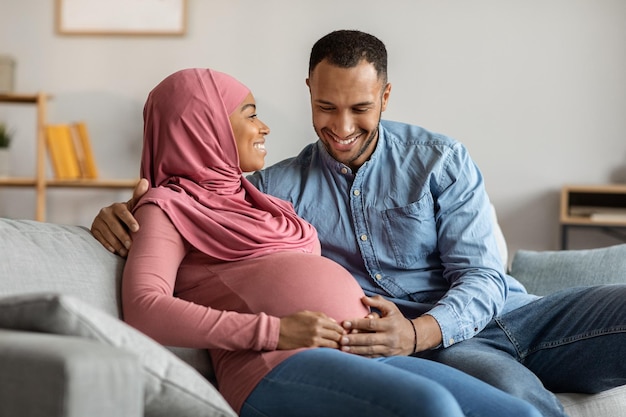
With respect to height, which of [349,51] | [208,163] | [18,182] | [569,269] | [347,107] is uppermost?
[349,51]

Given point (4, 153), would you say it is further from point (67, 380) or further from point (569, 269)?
point (67, 380)

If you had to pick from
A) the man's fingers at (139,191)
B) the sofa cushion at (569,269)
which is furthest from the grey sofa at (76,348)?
the sofa cushion at (569,269)

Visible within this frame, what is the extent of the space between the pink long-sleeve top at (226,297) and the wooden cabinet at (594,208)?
286cm

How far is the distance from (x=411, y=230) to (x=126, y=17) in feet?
11.1

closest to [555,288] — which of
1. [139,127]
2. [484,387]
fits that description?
[484,387]

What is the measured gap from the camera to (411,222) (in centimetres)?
203

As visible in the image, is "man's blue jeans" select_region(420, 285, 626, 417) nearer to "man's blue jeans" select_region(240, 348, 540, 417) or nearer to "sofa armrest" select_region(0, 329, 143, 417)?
"man's blue jeans" select_region(240, 348, 540, 417)

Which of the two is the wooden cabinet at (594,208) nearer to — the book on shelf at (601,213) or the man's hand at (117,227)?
the book on shelf at (601,213)

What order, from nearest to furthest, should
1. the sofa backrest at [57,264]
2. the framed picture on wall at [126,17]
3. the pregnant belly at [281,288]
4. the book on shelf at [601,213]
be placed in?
the sofa backrest at [57,264] → the pregnant belly at [281,288] → the book on shelf at [601,213] → the framed picture on wall at [126,17]

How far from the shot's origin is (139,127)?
5004 millimetres

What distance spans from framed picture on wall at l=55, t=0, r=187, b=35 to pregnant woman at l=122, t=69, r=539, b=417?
315 centimetres

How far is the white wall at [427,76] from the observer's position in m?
4.72

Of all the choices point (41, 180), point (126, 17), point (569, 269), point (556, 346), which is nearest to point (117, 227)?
point (556, 346)

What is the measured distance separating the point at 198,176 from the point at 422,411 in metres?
0.78
